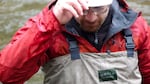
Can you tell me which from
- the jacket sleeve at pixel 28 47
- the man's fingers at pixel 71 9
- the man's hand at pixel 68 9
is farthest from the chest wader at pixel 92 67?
the man's fingers at pixel 71 9

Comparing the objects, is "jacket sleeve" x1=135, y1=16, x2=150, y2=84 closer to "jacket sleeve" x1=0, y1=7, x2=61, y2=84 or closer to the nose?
the nose

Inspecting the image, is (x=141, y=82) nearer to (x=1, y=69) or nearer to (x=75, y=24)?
(x=75, y=24)

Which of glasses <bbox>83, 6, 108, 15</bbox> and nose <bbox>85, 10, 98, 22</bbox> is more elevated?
glasses <bbox>83, 6, 108, 15</bbox>

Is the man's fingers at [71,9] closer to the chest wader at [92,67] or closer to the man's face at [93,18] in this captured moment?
the man's face at [93,18]

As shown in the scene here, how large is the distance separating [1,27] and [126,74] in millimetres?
4319

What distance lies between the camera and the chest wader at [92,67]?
8.85ft

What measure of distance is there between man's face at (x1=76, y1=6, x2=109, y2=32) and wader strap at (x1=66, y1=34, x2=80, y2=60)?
0.08 m

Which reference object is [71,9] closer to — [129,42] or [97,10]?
[97,10]

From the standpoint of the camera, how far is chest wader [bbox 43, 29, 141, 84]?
8.85 feet

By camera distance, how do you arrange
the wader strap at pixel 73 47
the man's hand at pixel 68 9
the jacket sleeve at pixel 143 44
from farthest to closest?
the jacket sleeve at pixel 143 44 → the wader strap at pixel 73 47 → the man's hand at pixel 68 9

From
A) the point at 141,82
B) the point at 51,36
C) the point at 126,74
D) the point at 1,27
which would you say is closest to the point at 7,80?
the point at 51,36

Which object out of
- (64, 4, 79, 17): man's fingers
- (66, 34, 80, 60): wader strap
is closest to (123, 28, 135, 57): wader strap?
(66, 34, 80, 60): wader strap

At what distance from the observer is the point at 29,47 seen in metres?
2.44

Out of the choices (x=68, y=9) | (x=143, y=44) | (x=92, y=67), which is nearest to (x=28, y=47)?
(x=68, y=9)
